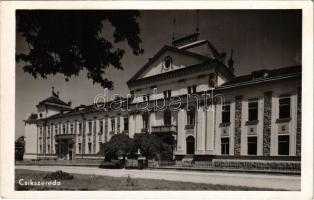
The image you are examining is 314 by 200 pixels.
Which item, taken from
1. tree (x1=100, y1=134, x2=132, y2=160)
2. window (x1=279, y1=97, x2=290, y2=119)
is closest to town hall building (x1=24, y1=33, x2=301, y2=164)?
window (x1=279, y1=97, x2=290, y2=119)

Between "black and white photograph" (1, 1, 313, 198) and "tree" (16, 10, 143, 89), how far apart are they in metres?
0.03

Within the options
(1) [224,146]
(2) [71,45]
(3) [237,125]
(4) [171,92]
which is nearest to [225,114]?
(3) [237,125]

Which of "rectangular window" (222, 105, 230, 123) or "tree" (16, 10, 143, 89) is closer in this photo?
"tree" (16, 10, 143, 89)

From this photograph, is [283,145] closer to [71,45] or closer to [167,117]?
[167,117]

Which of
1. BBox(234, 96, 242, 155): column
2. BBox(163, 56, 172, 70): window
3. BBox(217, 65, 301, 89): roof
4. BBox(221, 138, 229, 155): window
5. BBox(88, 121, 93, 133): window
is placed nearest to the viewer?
BBox(217, 65, 301, 89): roof

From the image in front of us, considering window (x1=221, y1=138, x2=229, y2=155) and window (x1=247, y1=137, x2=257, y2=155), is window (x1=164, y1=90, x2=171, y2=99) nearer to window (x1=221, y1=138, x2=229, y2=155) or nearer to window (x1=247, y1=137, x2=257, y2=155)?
window (x1=221, y1=138, x2=229, y2=155)

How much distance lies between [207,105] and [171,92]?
2307mm

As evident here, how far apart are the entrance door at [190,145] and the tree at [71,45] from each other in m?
9.60

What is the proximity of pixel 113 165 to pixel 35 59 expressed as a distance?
950 centimetres

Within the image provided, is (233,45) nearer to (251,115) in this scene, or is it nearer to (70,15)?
(251,115)

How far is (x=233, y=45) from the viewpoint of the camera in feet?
41.4

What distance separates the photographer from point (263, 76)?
13492 mm

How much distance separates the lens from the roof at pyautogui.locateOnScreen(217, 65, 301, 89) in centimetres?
1145

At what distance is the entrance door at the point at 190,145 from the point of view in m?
16.9
